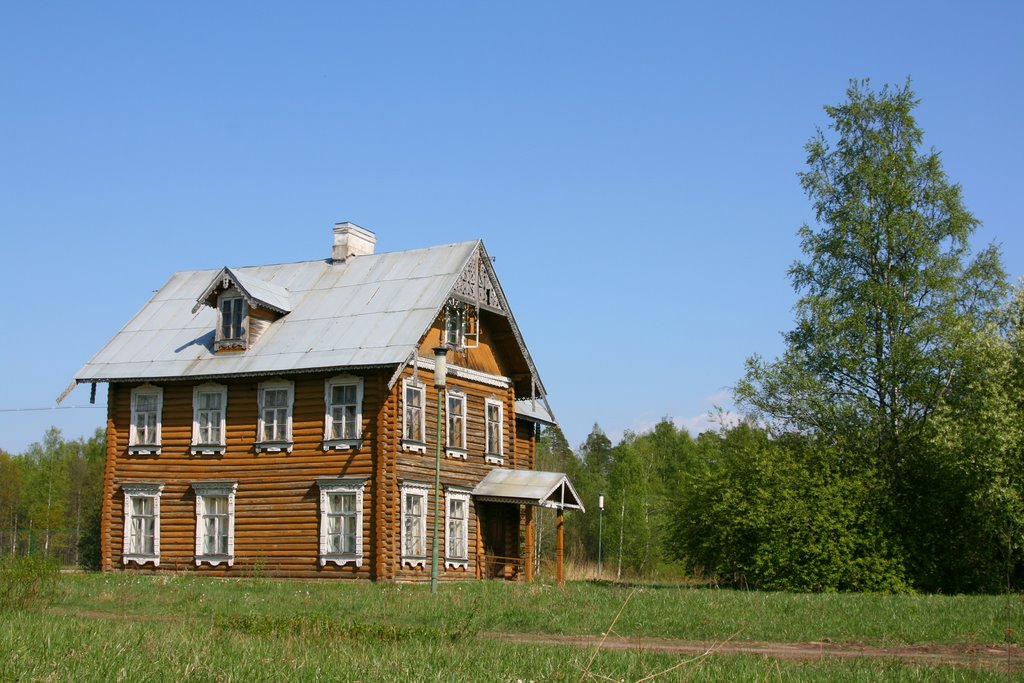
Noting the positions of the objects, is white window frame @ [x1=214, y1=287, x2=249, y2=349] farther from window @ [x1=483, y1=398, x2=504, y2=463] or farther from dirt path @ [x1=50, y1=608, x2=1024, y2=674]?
dirt path @ [x1=50, y1=608, x2=1024, y2=674]

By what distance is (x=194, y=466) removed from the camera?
31141mm

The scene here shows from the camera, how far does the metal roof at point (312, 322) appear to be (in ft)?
96.8

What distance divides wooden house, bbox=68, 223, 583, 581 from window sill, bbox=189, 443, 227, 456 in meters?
0.03

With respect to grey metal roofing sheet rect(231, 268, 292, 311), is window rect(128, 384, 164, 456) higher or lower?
lower

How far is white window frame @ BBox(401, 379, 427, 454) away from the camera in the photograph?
2961 centimetres

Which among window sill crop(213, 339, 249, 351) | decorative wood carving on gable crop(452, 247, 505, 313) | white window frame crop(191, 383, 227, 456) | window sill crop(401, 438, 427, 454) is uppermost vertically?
decorative wood carving on gable crop(452, 247, 505, 313)

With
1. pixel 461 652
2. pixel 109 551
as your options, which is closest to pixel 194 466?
pixel 109 551

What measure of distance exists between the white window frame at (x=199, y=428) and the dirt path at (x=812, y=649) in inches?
671

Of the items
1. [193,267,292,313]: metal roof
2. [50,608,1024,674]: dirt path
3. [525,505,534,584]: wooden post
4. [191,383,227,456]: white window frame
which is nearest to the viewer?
[50,608,1024,674]: dirt path

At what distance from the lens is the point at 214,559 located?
30453mm

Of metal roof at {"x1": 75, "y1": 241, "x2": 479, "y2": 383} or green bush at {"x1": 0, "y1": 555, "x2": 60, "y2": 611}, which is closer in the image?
green bush at {"x1": 0, "y1": 555, "x2": 60, "y2": 611}

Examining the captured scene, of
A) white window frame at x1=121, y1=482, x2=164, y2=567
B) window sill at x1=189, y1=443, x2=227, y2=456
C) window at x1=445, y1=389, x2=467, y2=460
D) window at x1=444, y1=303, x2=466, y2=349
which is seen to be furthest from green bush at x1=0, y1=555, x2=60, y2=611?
window at x1=444, y1=303, x2=466, y2=349

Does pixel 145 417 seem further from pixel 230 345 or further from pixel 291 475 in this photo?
pixel 291 475

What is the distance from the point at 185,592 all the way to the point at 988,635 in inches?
559
